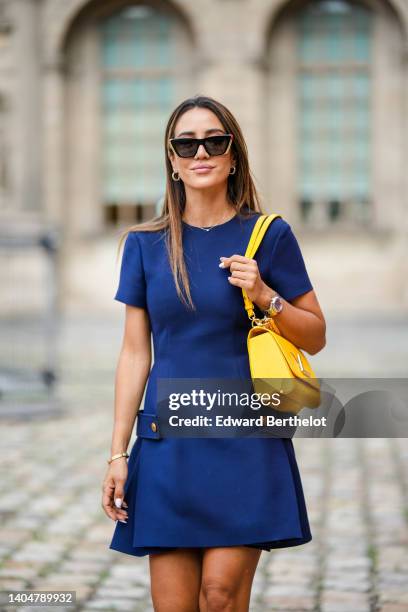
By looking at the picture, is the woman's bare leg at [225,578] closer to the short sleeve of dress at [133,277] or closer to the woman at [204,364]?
the woman at [204,364]

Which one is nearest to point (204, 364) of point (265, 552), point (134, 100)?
point (265, 552)

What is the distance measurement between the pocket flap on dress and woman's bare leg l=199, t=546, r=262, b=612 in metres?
0.31

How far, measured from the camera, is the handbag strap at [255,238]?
2902 millimetres

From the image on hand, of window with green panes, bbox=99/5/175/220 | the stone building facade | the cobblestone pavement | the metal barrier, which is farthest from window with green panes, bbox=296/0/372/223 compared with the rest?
the cobblestone pavement

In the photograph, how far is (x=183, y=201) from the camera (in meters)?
3.17

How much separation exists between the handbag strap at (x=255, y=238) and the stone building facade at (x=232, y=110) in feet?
60.6

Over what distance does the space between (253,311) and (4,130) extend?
20034mm

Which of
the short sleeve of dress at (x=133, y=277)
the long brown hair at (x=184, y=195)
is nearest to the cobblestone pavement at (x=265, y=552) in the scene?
the short sleeve of dress at (x=133, y=277)

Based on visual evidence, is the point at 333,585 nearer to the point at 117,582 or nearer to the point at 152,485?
the point at 117,582

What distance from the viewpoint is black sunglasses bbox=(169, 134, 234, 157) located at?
3.04 metres

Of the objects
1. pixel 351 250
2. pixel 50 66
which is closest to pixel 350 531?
pixel 351 250

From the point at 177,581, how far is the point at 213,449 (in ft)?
1.10

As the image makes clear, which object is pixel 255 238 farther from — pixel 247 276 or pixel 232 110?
pixel 232 110

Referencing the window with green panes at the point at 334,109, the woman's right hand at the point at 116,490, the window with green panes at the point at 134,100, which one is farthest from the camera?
the window with green panes at the point at 134,100
